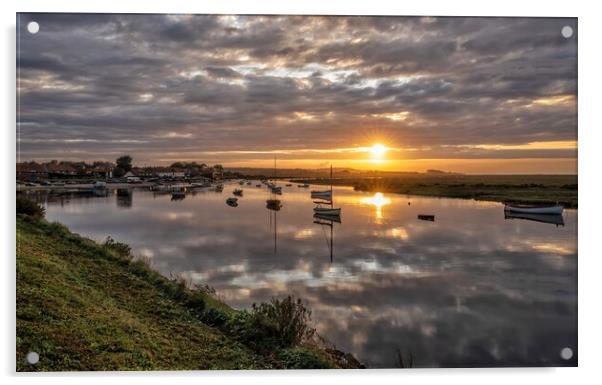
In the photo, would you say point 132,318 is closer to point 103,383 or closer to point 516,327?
point 103,383

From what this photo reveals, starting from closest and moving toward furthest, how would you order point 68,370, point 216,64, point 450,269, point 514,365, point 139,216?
point 68,370 < point 514,365 < point 216,64 < point 450,269 < point 139,216

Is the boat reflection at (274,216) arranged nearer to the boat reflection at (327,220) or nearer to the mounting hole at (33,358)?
the boat reflection at (327,220)

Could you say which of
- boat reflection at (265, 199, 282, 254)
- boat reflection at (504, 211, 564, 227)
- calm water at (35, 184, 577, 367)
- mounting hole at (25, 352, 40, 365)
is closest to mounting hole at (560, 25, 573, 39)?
calm water at (35, 184, 577, 367)

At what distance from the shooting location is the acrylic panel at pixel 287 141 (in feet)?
17.6

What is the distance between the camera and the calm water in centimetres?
601

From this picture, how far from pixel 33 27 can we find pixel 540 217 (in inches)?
749

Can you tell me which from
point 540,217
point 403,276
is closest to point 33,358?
point 403,276

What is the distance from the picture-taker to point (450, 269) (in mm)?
9742

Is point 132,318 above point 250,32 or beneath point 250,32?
beneath

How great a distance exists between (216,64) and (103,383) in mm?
4180

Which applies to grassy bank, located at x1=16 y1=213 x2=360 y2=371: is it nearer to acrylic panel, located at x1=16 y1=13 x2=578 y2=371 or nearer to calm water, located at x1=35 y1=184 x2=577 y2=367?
acrylic panel, located at x1=16 y1=13 x2=578 y2=371

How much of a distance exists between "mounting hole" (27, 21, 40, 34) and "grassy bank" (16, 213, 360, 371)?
2.98 metres

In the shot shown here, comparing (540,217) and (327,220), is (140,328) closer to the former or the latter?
(327,220)
